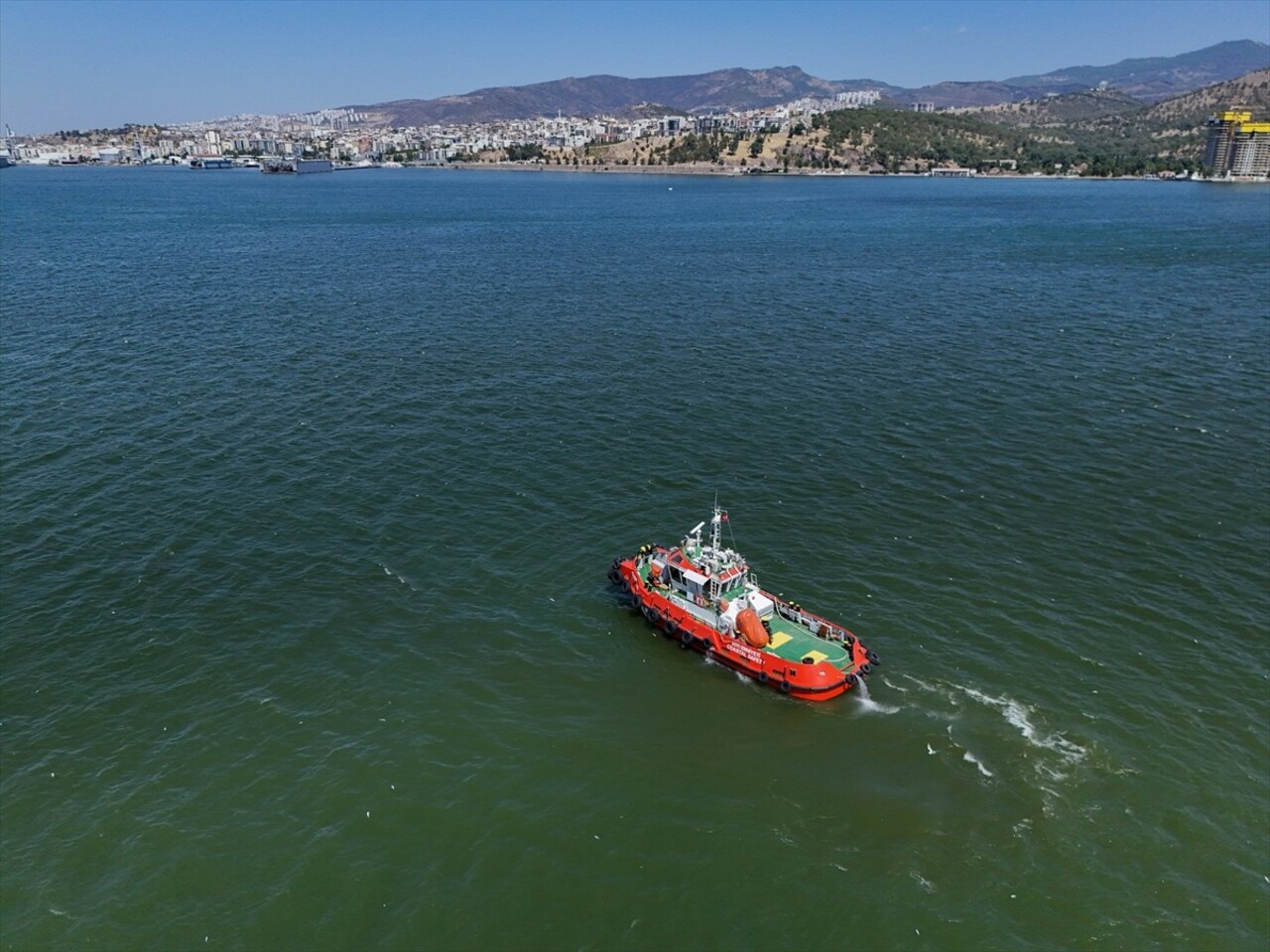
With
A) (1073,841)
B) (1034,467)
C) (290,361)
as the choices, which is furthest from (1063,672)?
(290,361)

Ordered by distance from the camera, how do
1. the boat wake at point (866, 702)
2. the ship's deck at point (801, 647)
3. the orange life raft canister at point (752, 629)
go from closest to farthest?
the boat wake at point (866, 702) < the ship's deck at point (801, 647) < the orange life raft canister at point (752, 629)

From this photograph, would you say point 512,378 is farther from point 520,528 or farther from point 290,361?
point 520,528

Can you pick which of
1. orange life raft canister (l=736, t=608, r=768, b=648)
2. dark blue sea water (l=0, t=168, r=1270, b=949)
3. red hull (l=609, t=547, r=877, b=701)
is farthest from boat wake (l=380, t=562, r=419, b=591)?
orange life raft canister (l=736, t=608, r=768, b=648)

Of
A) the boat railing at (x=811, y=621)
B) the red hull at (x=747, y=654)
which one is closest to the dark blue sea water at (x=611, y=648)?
the red hull at (x=747, y=654)

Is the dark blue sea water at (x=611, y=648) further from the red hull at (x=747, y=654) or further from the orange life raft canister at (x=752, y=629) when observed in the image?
the orange life raft canister at (x=752, y=629)

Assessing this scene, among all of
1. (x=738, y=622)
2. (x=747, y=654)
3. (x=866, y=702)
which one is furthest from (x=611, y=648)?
(x=866, y=702)

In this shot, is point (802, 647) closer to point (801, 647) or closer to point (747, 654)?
point (801, 647)
